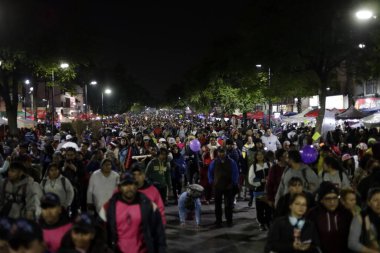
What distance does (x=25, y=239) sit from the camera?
11.9 feet

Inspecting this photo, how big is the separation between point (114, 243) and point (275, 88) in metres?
25.7

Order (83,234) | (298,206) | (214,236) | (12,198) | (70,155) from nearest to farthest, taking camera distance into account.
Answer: (83,234) < (298,206) < (12,198) < (214,236) < (70,155)

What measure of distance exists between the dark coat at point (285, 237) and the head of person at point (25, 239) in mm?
2160

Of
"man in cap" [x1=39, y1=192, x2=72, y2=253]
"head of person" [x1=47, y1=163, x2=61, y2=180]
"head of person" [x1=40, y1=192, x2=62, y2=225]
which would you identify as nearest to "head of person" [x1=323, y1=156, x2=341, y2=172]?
"head of person" [x1=47, y1=163, x2=61, y2=180]

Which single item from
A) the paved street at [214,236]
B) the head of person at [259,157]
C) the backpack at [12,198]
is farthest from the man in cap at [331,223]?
the head of person at [259,157]

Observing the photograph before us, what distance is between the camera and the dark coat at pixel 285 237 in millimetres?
4785

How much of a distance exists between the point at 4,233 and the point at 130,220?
1.44m

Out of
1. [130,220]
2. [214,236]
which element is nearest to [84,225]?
[130,220]

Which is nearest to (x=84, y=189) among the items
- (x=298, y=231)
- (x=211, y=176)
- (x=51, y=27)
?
(x=211, y=176)

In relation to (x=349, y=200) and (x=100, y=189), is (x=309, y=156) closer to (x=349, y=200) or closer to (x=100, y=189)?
(x=100, y=189)

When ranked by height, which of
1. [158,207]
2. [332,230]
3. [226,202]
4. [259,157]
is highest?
[259,157]

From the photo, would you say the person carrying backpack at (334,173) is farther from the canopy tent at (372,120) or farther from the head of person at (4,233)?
the canopy tent at (372,120)

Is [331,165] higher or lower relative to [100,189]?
higher

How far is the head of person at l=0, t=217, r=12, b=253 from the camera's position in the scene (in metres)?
3.87
